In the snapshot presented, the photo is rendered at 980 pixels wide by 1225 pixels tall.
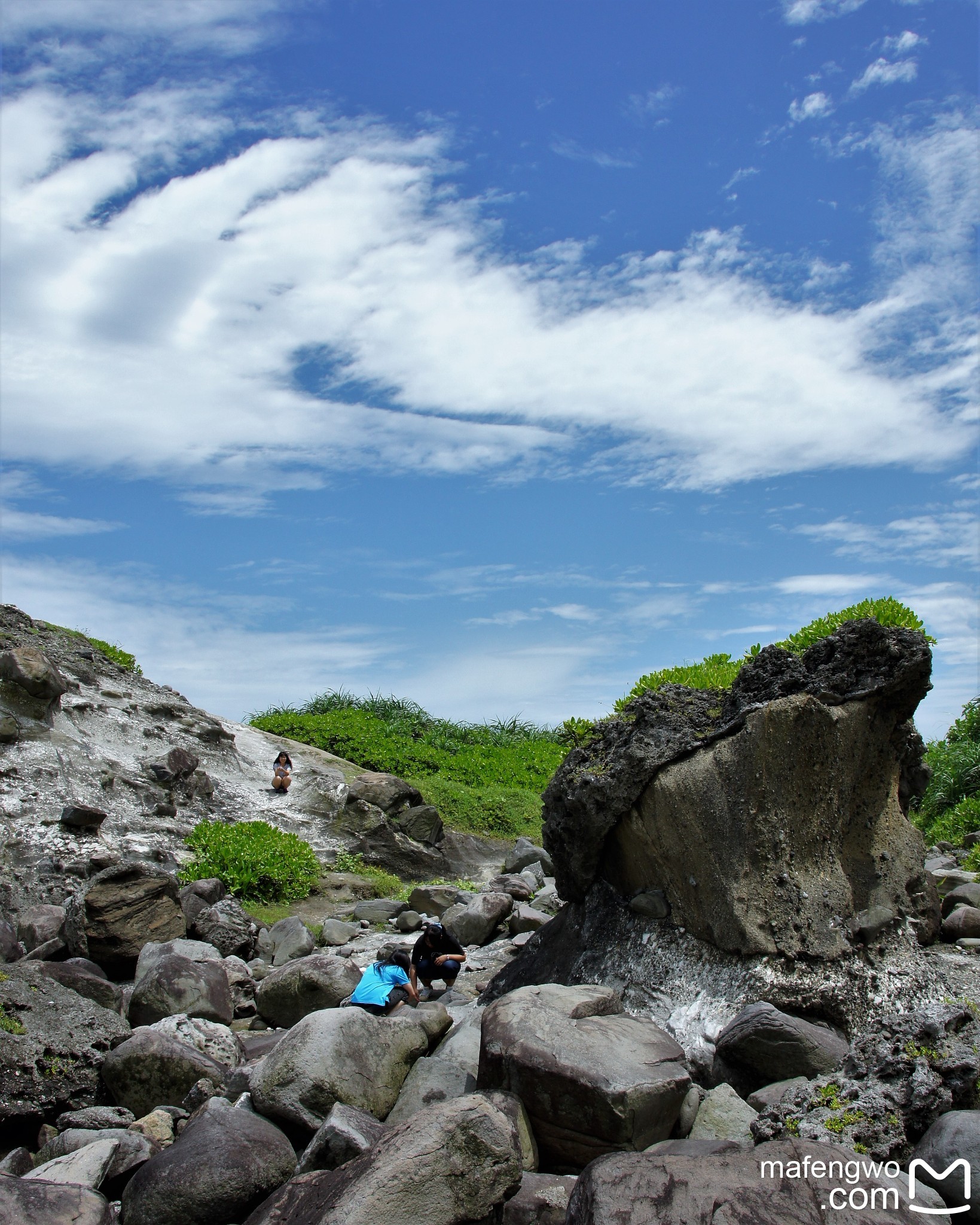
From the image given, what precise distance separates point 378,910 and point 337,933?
1585mm

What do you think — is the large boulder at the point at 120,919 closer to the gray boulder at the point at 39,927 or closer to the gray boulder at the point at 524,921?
the gray boulder at the point at 39,927

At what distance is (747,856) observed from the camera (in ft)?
24.0

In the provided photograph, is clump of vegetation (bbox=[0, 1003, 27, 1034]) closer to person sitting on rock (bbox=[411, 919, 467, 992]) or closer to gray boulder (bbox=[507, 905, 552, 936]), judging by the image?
person sitting on rock (bbox=[411, 919, 467, 992])

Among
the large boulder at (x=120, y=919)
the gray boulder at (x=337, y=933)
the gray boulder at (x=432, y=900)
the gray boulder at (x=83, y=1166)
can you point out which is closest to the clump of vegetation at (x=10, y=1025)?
the gray boulder at (x=83, y=1166)

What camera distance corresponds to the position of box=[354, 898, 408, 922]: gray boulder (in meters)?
14.2

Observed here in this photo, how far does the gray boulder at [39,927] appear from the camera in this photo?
11164 millimetres

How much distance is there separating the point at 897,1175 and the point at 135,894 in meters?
8.92

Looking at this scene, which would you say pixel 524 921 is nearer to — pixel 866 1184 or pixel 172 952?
pixel 172 952

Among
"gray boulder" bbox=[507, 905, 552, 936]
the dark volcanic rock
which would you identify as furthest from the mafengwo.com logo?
"gray boulder" bbox=[507, 905, 552, 936]

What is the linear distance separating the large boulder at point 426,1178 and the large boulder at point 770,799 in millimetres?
2982

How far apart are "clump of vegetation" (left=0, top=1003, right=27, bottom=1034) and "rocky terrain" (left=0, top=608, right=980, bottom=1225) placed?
64mm

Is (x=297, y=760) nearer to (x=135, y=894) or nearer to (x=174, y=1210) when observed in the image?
(x=135, y=894)

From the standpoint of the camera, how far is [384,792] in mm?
19094

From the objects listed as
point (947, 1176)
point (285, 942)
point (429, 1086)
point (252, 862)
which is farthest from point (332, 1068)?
point (252, 862)
